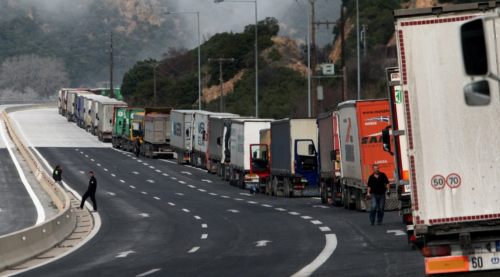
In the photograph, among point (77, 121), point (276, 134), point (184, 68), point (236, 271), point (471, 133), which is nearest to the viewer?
point (471, 133)

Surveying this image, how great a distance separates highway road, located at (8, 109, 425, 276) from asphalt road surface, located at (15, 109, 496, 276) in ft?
0.07

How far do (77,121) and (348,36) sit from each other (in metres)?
32.3

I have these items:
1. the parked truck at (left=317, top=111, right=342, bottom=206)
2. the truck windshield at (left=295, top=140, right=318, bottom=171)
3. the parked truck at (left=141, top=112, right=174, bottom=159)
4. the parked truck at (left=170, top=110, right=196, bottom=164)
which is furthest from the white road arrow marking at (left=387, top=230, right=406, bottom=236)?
the parked truck at (left=141, top=112, right=174, bottom=159)

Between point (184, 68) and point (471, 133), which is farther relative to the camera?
point (184, 68)

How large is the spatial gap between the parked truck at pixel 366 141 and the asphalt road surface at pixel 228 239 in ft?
3.45

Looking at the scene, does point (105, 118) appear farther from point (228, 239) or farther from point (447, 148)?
point (447, 148)

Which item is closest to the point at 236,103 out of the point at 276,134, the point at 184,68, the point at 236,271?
the point at 184,68

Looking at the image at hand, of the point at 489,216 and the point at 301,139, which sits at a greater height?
the point at 301,139

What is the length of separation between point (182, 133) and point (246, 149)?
1772 centimetres

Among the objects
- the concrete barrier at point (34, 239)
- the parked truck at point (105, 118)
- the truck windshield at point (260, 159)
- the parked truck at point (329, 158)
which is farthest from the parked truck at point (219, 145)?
the parked truck at point (105, 118)

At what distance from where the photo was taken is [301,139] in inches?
1441

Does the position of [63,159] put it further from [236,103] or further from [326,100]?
[236,103]

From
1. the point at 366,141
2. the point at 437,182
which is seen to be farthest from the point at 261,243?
the point at 437,182

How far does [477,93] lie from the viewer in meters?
7.63
